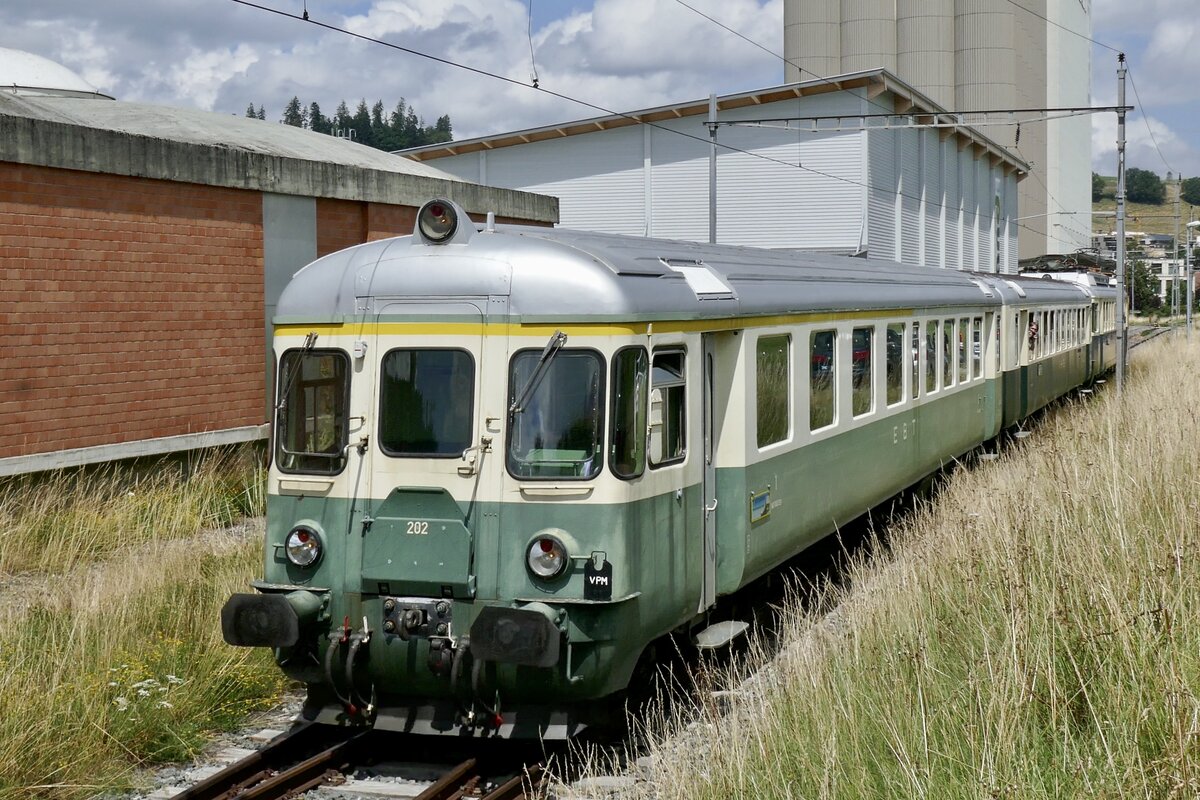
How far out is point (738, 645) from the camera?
8.95 metres

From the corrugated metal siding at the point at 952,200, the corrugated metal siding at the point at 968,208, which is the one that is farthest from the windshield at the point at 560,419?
the corrugated metal siding at the point at 968,208

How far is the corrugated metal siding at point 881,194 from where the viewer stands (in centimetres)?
3478

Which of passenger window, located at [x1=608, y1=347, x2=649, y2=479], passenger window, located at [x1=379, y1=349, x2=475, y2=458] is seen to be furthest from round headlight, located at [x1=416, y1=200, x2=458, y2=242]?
passenger window, located at [x1=608, y1=347, x2=649, y2=479]

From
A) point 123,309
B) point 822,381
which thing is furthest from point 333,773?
point 123,309

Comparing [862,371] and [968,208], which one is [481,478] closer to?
[862,371]

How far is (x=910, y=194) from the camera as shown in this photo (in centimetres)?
3866

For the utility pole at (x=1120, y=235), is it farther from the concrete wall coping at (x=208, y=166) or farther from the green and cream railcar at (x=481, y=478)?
the green and cream railcar at (x=481, y=478)

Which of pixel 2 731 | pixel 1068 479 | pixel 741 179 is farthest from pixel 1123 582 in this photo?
pixel 741 179

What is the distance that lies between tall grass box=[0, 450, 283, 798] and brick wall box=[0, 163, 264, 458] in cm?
137

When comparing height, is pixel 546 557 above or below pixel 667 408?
below

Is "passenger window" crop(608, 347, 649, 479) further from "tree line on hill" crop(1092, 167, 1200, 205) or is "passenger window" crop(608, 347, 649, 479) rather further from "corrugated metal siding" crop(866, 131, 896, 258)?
"tree line on hill" crop(1092, 167, 1200, 205)

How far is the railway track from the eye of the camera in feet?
20.3

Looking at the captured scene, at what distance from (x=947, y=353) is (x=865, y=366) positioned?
3.71 m

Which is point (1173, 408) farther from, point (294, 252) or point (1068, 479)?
point (294, 252)
